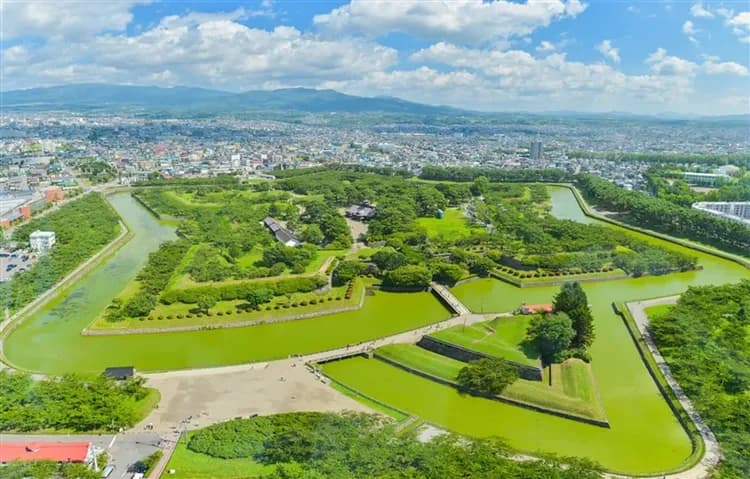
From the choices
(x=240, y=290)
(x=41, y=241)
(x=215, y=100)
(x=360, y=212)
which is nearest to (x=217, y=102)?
(x=215, y=100)

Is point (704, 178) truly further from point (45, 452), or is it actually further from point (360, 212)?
point (45, 452)

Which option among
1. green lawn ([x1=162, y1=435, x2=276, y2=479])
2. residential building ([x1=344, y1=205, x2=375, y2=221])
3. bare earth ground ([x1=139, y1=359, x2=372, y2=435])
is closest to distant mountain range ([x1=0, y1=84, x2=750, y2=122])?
residential building ([x1=344, y1=205, x2=375, y2=221])

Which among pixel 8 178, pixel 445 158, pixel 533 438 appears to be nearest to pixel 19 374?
pixel 533 438

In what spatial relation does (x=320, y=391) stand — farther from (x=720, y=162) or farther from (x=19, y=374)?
(x=720, y=162)

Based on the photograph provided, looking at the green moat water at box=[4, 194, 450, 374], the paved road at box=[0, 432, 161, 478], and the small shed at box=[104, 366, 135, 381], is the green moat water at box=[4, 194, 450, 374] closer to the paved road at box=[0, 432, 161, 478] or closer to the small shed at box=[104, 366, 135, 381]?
the small shed at box=[104, 366, 135, 381]

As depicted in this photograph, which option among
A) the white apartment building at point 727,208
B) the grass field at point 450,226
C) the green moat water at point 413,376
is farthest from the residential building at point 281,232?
the white apartment building at point 727,208
